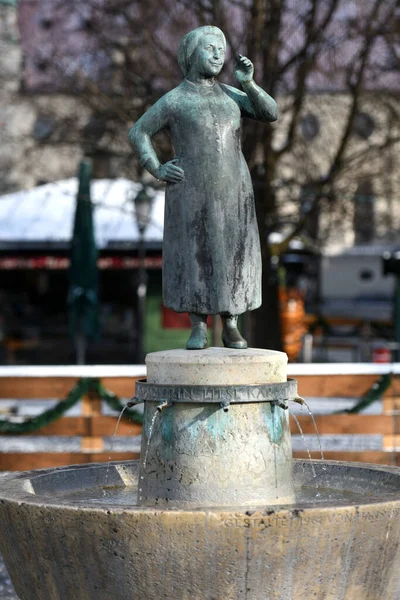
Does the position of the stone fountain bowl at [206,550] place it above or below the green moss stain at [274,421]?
below

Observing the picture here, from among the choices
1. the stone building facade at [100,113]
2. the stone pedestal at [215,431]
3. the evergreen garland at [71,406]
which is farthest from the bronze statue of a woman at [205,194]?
the stone building facade at [100,113]

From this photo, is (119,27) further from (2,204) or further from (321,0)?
(2,204)

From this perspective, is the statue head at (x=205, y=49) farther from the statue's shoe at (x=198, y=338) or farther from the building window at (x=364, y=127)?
the building window at (x=364, y=127)

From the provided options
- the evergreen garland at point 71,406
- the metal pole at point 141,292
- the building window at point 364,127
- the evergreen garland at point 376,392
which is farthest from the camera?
the building window at point 364,127

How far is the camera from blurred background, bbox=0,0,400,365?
64.3ft

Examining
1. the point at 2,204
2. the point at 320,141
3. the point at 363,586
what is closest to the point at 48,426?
the point at 363,586

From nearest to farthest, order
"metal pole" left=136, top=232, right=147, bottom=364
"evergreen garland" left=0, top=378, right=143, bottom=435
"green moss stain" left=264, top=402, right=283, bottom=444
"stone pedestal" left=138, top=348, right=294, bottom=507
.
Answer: "stone pedestal" left=138, top=348, right=294, bottom=507 → "green moss stain" left=264, top=402, right=283, bottom=444 → "evergreen garland" left=0, top=378, right=143, bottom=435 → "metal pole" left=136, top=232, right=147, bottom=364

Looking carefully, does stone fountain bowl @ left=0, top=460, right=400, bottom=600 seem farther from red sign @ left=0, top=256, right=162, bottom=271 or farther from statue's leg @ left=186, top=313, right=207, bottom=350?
red sign @ left=0, top=256, right=162, bottom=271

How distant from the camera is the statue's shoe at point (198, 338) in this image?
22.9 ft

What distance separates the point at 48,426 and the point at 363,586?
264 inches

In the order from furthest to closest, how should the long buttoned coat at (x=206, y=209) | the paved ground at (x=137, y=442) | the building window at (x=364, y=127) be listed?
the building window at (x=364, y=127), the paved ground at (x=137, y=442), the long buttoned coat at (x=206, y=209)

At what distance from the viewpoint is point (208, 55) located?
7043 mm

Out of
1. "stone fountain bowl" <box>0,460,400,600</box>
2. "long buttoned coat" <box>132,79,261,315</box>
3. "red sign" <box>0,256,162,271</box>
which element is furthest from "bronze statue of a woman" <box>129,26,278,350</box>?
"red sign" <box>0,256,162,271</box>

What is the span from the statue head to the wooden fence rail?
17.4 feet
